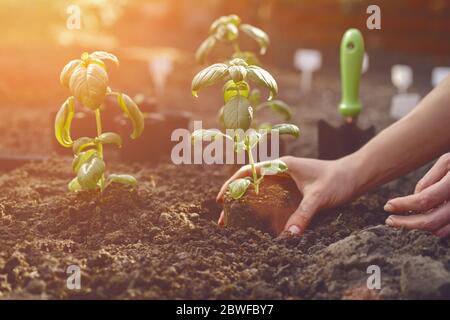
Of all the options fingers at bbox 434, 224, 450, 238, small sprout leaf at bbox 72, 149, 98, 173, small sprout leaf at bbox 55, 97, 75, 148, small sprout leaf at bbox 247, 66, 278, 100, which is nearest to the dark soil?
fingers at bbox 434, 224, 450, 238

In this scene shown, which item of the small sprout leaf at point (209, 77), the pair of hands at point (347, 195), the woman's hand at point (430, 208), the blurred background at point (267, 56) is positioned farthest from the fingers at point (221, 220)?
the blurred background at point (267, 56)

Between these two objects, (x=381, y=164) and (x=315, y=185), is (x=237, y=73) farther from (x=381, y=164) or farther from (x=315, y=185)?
(x=381, y=164)

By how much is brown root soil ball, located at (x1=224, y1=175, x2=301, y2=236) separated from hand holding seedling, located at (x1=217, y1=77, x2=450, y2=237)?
0.05 m

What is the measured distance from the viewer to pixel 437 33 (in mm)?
7480

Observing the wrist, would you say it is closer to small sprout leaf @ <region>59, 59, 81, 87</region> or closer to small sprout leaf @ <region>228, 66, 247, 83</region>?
small sprout leaf @ <region>228, 66, 247, 83</region>

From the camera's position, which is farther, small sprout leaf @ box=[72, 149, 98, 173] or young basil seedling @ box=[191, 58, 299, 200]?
small sprout leaf @ box=[72, 149, 98, 173]

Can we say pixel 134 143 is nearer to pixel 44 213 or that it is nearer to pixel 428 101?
pixel 44 213

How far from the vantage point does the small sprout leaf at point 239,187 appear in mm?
2379

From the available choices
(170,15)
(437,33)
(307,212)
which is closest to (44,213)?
(307,212)

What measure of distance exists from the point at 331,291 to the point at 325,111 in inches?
144

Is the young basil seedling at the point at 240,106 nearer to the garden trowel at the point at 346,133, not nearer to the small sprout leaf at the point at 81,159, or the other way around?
the small sprout leaf at the point at 81,159

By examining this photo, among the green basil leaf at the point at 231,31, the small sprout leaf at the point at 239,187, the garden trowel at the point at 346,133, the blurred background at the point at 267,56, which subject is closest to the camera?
the small sprout leaf at the point at 239,187

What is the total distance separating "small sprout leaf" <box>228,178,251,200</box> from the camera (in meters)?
2.38
